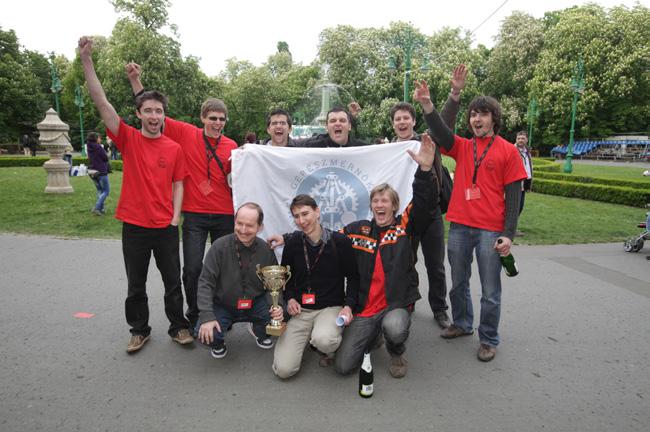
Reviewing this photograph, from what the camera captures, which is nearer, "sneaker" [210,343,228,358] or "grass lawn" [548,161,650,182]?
"sneaker" [210,343,228,358]

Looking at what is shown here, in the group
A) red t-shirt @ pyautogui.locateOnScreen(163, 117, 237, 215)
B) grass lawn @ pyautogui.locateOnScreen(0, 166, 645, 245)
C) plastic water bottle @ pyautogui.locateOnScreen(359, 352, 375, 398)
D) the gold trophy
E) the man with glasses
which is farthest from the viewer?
grass lawn @ pyautogui.locateOnScreen(0, 166, 645, 245)

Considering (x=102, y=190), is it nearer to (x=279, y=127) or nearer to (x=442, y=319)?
(x=279, y=127)

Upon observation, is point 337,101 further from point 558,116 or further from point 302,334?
point 302,334

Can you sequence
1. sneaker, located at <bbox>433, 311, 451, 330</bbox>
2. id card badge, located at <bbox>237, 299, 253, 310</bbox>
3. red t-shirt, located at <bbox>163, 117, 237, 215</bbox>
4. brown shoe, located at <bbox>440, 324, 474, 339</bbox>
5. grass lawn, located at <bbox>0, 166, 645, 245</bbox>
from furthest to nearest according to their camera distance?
grass lawn, located at <bbox>0, 166, 645, 245</bbox> < sneaker, located at <bbox>433, 311, 451, 330</bbox> < brown shoe, located at <bbox>440, 324, 474, 339</bbox> < red t-shirt, located at <bbox>163, 117, 237, 215</bbox> < id card badge, located at <bbox>237, 299, 253, 310</bbox>

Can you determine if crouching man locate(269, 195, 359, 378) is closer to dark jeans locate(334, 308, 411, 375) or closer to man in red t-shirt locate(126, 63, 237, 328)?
dark jeans locate(334, 308, 411, 375)

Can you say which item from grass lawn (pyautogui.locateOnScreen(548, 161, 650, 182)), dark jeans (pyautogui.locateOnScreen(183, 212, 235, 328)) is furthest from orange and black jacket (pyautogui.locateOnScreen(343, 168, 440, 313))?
grass lawn (pyautogui.locateOnScreen(548, 161, 650, 182))

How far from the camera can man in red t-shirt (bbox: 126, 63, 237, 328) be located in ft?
13.6

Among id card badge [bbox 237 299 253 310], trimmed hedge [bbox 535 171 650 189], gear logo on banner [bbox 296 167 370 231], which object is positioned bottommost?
id card badge [bbox 237 299 253 310]

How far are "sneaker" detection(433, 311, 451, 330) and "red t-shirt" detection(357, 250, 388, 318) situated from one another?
3.60ft

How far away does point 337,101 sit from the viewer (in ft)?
106

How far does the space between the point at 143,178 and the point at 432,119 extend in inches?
101

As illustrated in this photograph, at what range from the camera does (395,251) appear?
3.74m

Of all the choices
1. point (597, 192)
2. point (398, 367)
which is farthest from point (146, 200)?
point (597, 192)

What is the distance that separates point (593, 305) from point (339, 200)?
3327mm
